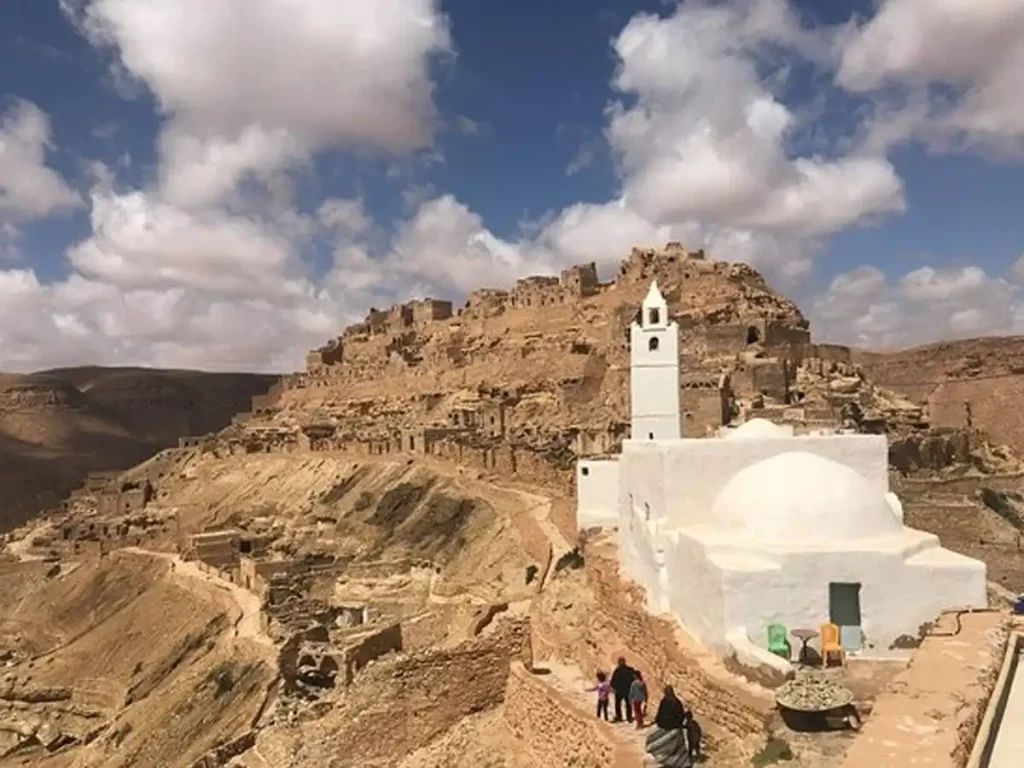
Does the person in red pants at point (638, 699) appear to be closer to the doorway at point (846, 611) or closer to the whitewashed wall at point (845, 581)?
the whitewashed wall at point (845, 581)

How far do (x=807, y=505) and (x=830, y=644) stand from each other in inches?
74.7

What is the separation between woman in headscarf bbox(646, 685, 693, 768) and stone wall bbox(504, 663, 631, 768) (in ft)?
3.32

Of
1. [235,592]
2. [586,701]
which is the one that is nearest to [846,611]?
[586,701]

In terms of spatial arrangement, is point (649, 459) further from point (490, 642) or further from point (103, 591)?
point (103, 591)

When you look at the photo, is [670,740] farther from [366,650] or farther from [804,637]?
[366,650]

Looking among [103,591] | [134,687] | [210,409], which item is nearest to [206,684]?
[134,687]

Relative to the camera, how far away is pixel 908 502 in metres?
22.6

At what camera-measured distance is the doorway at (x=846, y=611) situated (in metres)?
10.6

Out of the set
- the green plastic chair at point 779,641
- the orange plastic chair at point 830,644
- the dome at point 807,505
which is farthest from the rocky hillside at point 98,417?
the orange plastic chair at point 830,644

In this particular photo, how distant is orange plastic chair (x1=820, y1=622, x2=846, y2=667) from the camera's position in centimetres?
982

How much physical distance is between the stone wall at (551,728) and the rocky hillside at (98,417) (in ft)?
258

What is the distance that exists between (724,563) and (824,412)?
2030 cm

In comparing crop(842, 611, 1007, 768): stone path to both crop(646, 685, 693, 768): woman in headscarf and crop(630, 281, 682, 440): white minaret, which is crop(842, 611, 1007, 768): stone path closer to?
crop(646, 685, 693, 768): woman in headscarf

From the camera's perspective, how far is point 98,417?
125 m
